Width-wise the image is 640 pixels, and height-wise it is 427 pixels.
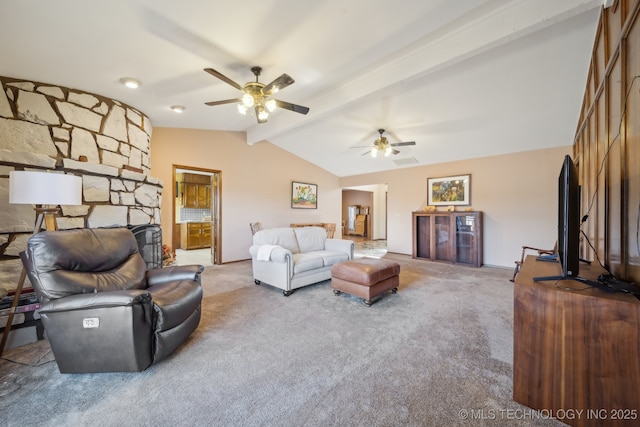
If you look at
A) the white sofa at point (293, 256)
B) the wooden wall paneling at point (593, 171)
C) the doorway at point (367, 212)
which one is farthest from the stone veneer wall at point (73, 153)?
the doorway at point (367, 212)

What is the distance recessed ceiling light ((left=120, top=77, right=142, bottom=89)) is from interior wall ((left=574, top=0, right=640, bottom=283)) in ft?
13.8

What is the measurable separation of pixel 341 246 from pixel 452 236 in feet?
9.14

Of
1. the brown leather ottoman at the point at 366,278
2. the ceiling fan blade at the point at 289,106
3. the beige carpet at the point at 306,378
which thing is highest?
the ceiling fan blade at the point at 289,106

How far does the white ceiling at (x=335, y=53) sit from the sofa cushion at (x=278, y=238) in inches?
76.9

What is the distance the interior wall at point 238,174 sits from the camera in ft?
15.1

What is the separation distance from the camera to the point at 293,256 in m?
3.71

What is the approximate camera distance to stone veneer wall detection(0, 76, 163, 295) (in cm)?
227

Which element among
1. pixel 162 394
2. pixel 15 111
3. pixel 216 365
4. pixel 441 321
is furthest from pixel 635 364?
pixel 15 111

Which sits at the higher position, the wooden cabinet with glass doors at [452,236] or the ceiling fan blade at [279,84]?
the ceiling fan blade at [279,84]

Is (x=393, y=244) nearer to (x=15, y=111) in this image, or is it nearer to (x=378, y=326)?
(x=378, y=326)

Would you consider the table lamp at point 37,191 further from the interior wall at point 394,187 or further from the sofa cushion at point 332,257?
the sofa cushion at point 332,257

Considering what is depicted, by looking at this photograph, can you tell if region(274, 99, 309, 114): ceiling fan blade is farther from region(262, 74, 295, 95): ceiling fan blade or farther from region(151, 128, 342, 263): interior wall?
region(151, 128, 342, 263): interior wall

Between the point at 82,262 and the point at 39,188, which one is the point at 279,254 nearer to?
the point at 82,262

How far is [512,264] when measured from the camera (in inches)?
195
